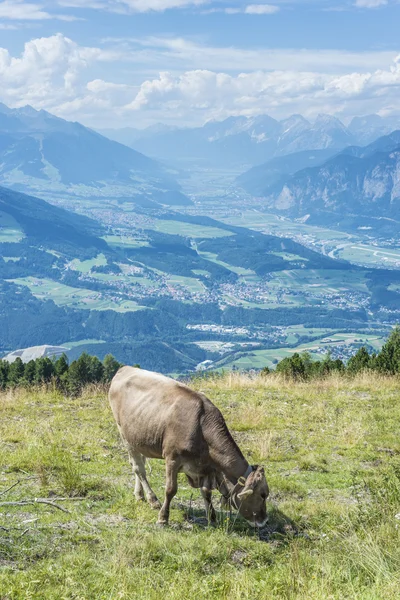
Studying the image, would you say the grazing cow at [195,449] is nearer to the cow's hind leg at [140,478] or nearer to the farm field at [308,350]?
the cow's hind leg at [140,478]

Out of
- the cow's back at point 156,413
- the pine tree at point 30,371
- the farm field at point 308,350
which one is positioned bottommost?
the farm field at point 308,350

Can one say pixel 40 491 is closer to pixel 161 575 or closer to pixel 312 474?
pixel 161 575

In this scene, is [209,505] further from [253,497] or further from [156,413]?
[156,413]

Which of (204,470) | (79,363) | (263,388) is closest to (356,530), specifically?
(204,470)

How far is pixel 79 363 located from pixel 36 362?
13.0ft

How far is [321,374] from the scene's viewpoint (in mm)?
21344

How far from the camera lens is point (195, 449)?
A: 26.8ft

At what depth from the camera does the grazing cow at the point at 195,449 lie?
801cm

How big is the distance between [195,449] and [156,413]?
0.83m

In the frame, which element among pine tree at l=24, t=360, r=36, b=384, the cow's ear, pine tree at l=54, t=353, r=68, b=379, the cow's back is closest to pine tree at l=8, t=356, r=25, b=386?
pine tree at l=24, t=360, r=36, b=384

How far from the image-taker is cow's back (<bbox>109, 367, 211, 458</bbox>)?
8242 millimetres

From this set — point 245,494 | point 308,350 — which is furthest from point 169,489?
point 308,350

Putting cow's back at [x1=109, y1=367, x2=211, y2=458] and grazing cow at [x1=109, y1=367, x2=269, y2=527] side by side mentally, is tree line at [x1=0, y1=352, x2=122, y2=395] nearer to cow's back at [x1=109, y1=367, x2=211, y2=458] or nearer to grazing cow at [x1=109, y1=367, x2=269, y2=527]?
cow's back at [x1=109, y1=367, x2=211, y2=458]

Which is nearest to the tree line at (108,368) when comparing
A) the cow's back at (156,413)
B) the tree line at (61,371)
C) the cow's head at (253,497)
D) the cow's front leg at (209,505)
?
the tree line at (61,371)
